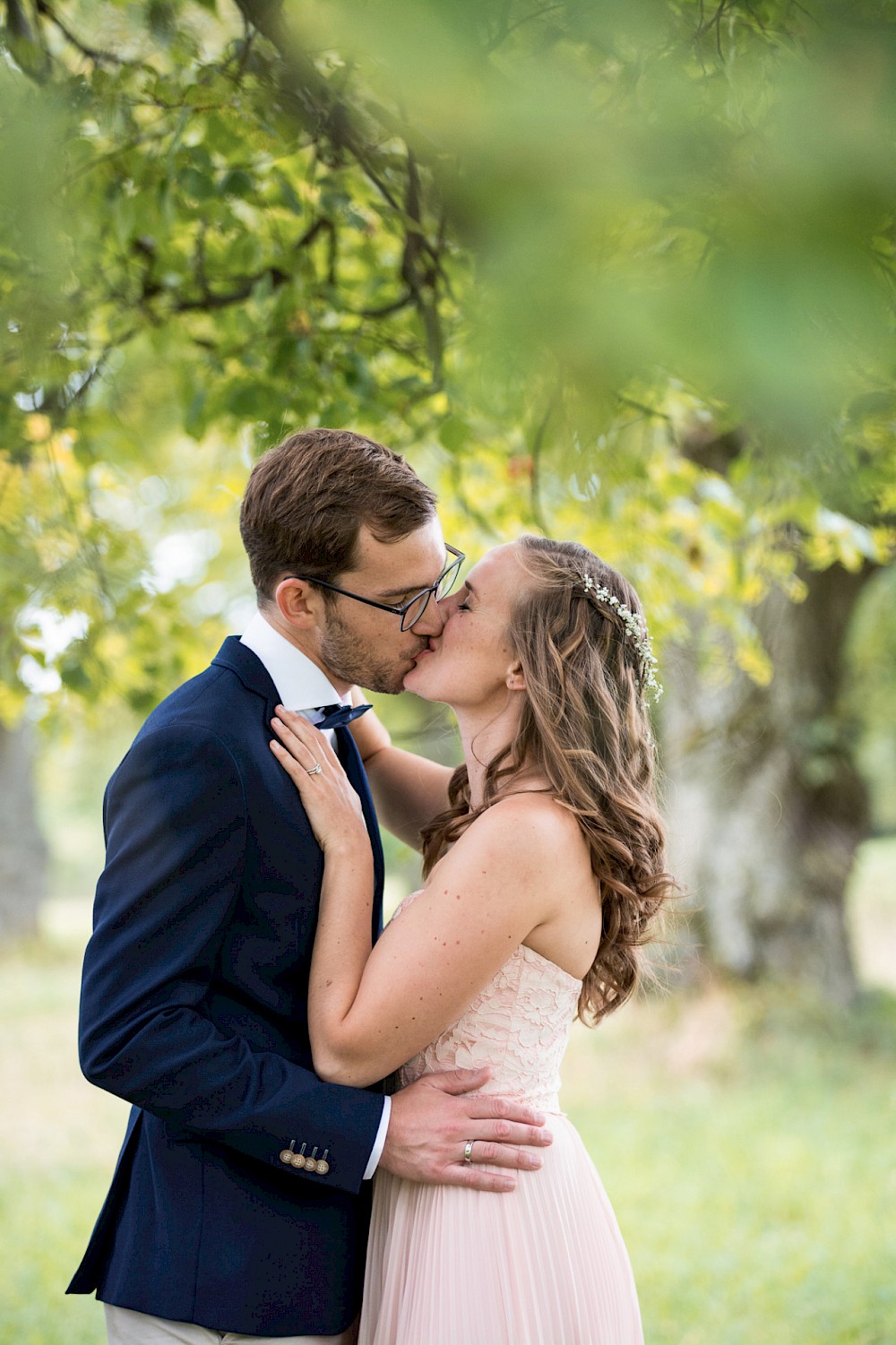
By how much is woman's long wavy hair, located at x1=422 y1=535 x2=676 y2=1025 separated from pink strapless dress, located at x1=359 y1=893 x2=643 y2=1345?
0.20 metres

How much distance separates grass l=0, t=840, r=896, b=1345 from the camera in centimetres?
545

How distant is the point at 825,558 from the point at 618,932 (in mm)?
3213

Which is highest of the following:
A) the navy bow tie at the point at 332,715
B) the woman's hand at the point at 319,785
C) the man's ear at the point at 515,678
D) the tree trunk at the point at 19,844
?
the man's ear at the point at 515,678

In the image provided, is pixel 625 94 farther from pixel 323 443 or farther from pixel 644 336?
pixel 323 443

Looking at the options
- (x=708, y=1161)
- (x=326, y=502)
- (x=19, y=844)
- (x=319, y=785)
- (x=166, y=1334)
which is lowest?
(x=19, y=844)

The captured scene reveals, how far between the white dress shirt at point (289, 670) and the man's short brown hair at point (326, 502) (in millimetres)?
109

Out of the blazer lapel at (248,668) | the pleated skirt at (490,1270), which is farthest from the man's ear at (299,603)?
the pleated skirt at (490,1270)

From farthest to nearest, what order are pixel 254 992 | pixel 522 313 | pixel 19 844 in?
pixel 19 844 → pixel 254 992 → pixel 522 313

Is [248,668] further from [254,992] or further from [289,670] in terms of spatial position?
[254,992]

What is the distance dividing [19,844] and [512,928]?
13231 millimetres

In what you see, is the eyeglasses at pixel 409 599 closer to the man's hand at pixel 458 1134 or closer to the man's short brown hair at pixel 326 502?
the man's short brown hair at pixel 326 502

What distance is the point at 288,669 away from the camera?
2.33 metres

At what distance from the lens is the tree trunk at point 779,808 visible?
8.51 metres

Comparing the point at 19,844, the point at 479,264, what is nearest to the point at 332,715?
the point at 479,264
